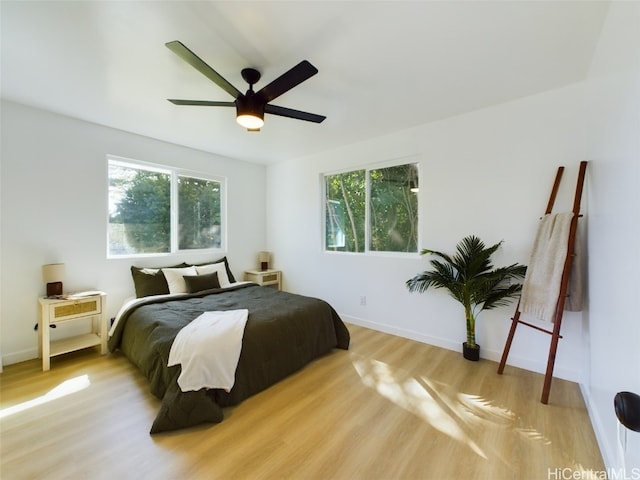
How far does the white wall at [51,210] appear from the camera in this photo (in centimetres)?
255

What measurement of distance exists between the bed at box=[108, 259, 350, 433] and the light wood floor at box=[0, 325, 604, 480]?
4.5 inches

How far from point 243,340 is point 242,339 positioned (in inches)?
0.5

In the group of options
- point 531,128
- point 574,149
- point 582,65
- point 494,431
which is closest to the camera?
point 494,431

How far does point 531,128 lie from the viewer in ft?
7.95

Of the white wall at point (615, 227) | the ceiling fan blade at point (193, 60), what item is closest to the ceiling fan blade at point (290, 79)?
the ceiling fan blade at point (193, 60)

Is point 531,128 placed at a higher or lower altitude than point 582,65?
lower

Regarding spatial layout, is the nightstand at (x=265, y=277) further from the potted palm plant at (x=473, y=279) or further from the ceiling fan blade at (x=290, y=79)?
the ceiling fan blade at (x=290, y=79)

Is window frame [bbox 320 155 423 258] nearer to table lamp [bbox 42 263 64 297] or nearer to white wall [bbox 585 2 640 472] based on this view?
white wall [bbox 585 2 640 472]

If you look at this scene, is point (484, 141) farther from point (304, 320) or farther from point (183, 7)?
point (183, 7)

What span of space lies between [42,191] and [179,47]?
2.52 meters

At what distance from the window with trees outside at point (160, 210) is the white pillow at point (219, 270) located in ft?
1.57

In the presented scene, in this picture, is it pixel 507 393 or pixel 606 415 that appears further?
pixel 507 393

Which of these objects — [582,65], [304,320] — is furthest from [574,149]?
[304,320]

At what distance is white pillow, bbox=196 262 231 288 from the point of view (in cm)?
368
